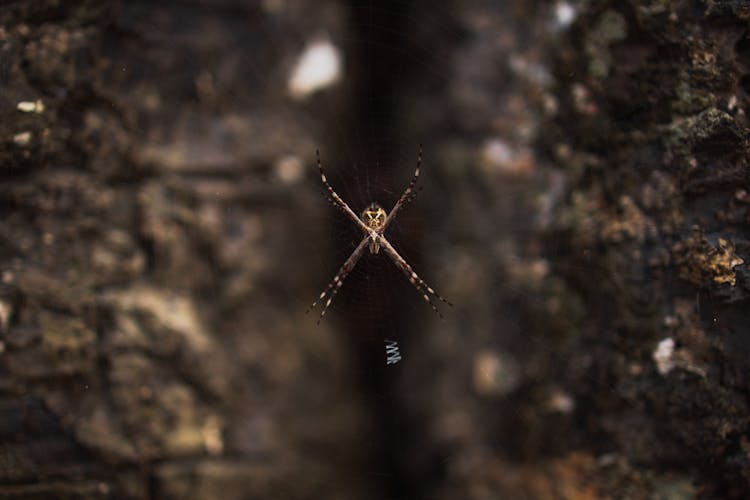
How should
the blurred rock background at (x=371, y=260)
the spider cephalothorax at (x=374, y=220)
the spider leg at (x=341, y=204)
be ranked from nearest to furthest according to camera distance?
the blurred rock background at (x=371, y=260) → the spider leg at (x=341, y=204) → the spider cephalothorax at (x=374, y=220)

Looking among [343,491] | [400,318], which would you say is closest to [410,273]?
[400,318]

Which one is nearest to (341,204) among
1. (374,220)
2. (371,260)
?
(374,220)

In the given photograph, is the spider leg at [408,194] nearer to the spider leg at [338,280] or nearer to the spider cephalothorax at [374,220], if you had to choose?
the spider cephalothorax at [374,220]

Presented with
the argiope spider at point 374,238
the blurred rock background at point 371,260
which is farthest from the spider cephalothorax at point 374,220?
the blurred rock background at point 371,260

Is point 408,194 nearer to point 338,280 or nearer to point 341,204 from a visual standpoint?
point 341,204

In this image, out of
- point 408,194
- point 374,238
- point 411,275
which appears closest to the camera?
point 408,194

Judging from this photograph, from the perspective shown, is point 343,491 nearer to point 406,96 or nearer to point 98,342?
point 98,342

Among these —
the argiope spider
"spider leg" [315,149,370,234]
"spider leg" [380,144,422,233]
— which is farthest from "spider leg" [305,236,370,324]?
"spider leg" [380,144,422,233]
